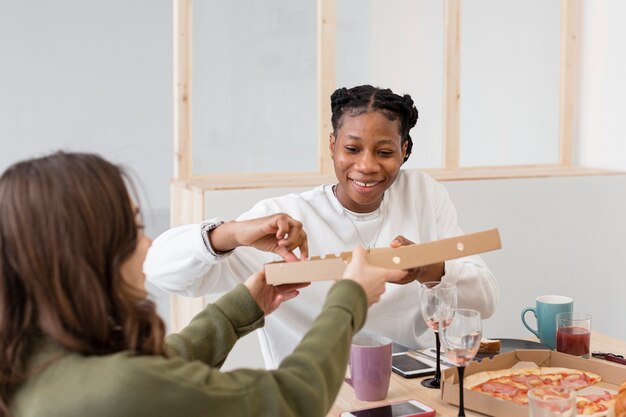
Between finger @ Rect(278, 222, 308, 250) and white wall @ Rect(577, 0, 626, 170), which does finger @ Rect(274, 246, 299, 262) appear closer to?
finger @ Rect(278, 222, 308, 250)

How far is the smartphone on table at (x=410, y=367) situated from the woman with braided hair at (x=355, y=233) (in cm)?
20

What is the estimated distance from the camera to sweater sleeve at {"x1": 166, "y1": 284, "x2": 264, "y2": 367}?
1472mm

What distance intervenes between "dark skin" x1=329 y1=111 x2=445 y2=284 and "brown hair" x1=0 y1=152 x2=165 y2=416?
1.08 metres

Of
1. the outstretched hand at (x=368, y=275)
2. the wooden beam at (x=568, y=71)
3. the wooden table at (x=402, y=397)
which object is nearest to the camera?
the outstretched hand at (x=368, y=275)

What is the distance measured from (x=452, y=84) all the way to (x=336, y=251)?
6.82 feet

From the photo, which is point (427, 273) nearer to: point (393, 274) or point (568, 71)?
point (393, 274)

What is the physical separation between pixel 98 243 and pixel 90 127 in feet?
8.92

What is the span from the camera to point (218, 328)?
59.8 inches

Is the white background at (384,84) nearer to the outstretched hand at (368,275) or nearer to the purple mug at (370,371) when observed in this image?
the purple mug at (370,371)

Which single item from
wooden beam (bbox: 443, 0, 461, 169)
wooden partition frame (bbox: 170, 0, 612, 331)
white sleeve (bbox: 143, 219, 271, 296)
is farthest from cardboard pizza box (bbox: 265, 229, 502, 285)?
wooden beam (bbox: 443, 0, 461, 169)

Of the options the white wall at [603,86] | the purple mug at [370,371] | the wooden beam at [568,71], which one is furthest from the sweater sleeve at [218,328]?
the wooden beam at [568,71]

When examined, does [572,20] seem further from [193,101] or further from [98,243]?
[98,243]

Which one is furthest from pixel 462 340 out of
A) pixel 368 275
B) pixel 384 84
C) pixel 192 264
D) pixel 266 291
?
pixel 384 84

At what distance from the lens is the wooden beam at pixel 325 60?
3.76 metres
